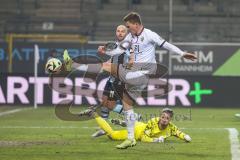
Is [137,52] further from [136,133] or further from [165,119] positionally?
[136,133]

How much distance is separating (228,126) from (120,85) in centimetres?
406

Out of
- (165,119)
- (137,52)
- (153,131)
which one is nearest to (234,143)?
(165,119)

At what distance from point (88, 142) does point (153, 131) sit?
1.14m

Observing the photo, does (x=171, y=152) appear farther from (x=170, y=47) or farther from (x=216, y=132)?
(x=216, y=132)

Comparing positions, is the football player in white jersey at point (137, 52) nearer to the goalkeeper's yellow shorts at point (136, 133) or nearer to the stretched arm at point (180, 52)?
the stretched arm at point (180, 52)

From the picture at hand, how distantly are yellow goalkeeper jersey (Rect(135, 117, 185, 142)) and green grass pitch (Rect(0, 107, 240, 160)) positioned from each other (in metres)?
0.21

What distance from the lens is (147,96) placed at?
21812mm

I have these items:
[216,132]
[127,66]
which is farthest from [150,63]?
[216,132]

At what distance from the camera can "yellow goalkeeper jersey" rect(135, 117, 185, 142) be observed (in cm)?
1213

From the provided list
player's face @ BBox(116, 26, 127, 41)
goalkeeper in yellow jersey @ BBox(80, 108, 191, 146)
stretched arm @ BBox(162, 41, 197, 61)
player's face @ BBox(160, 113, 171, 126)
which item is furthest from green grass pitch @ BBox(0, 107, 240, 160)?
player's face @ BBox(116, 26, 127, 41)

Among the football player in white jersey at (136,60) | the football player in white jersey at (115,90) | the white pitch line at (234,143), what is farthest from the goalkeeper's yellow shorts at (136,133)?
the white pitch line at (234,143)

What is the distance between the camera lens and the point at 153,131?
12.2 m

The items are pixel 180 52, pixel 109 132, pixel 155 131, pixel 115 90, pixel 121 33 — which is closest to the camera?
pixel 180 52

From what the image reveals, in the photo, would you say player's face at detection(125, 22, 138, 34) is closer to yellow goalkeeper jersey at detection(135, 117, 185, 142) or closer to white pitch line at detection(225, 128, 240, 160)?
yellow goalkeeper jersey at detection(135, 117, 185, 142)
